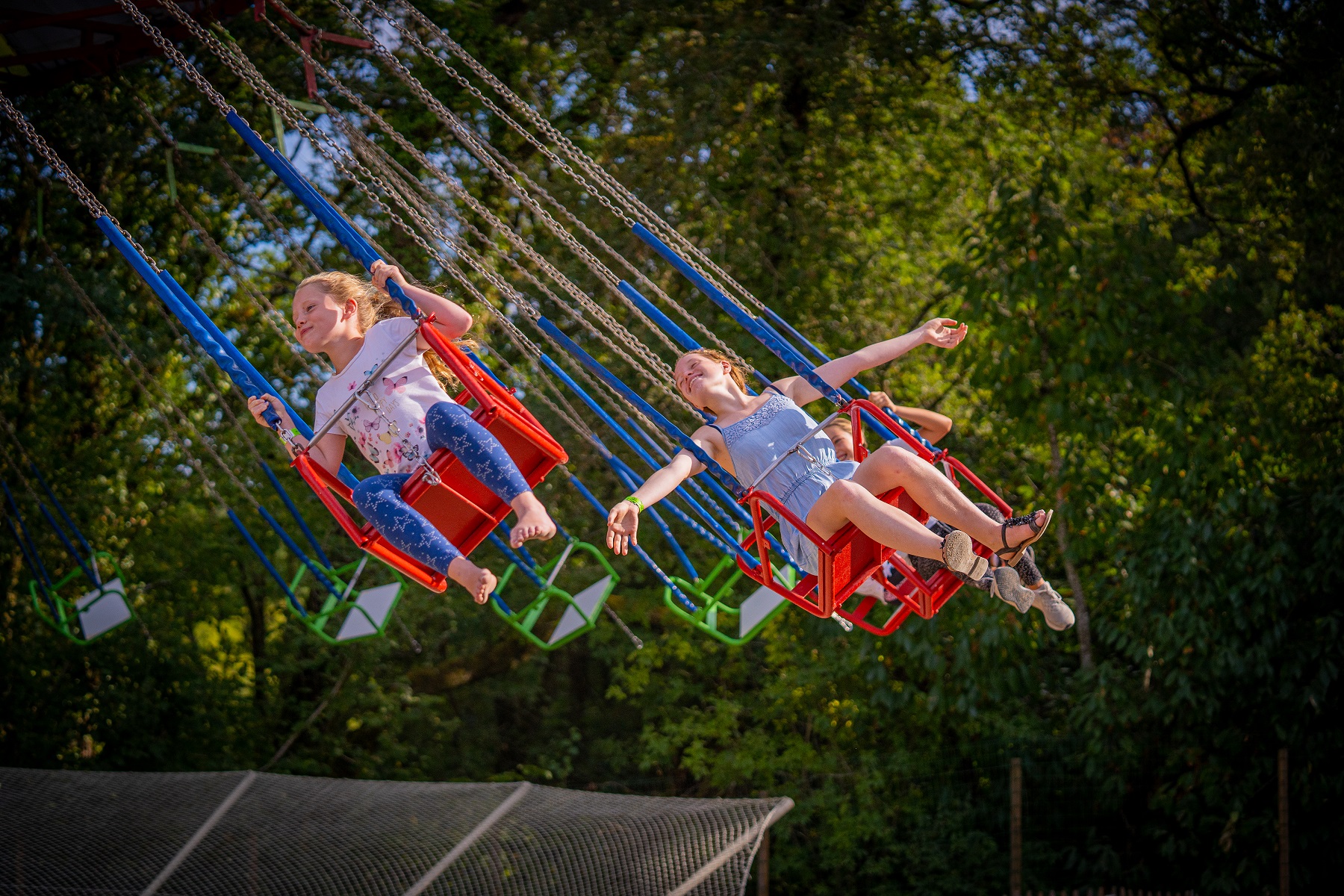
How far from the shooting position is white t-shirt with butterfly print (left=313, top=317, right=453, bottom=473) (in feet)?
11.5

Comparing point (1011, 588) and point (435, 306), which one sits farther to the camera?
point (435, 306)

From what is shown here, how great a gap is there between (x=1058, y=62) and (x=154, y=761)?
8047mm

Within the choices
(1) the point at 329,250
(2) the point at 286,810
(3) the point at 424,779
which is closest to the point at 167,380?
(1) the point at 329,250

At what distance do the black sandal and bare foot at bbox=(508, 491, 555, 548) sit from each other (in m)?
1.11

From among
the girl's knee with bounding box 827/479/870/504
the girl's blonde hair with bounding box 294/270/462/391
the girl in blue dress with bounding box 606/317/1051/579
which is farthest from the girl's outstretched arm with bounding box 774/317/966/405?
the girl's blonde hair with bounding box 294/270/462/391

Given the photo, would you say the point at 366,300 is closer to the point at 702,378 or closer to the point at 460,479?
the point at 460,479

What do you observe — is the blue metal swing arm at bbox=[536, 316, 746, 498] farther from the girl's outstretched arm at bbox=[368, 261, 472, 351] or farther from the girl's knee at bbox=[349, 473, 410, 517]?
the girl's knee at bbox=[349, 473, 410, 517]

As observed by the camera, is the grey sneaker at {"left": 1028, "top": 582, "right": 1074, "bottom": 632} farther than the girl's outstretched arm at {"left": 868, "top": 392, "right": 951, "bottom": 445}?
No

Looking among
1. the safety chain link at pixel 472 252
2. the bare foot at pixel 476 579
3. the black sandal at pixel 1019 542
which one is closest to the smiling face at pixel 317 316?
the safety chain link at pixel 472 252

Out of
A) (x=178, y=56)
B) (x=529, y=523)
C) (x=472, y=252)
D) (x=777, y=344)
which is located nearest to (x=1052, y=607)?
(x=777, y=344)

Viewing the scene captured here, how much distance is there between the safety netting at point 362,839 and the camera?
21.0 feet

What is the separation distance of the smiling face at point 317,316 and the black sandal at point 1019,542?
6.15 feet

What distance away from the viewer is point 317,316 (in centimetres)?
365

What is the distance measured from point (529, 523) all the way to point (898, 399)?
6.44m
